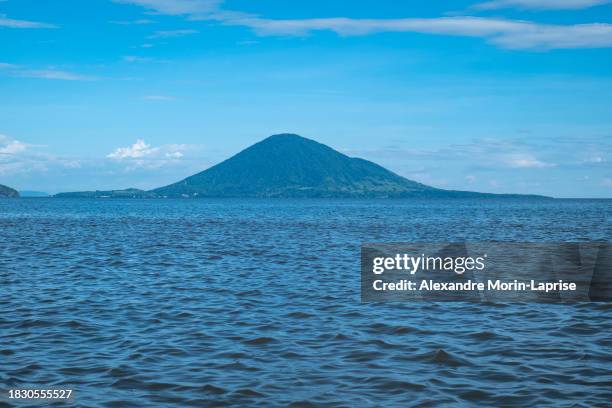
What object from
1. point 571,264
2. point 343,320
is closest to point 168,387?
point 343,320

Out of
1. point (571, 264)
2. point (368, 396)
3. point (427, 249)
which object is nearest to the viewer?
point (368, 396)

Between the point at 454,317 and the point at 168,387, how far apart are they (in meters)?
10.7

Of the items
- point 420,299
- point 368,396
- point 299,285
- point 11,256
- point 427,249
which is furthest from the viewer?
point 427,249

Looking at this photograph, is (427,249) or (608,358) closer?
(608,358)

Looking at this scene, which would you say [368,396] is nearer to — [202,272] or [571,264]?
[202,272]

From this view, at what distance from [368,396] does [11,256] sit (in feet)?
112

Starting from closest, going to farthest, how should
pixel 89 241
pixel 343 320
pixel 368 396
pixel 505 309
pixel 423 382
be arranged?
pixel 368 396
pixel 423 382
pixel 343 320
pixel 505 309
pixel 89 241

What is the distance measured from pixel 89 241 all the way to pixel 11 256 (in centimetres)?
1525

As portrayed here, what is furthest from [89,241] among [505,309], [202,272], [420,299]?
[505,309]

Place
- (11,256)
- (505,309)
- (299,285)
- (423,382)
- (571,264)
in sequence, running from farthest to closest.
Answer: (11,256)
(571,264)
(299,285)
(505,309)
(423,382)

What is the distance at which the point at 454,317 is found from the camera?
20.1 metres

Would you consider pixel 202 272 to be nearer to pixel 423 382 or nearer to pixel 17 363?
pixel 17 363

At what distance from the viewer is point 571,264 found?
119ft

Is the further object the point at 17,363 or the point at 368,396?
the point at 17,363
